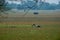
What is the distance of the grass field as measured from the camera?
2205mm

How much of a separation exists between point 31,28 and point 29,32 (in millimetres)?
70

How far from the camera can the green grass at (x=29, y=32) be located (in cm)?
220

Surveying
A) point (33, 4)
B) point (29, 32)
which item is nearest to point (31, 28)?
point (29, 32)

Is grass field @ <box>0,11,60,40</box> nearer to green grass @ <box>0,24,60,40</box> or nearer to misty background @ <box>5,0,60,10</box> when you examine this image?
green grass @ <box>0,24,60,40</box>

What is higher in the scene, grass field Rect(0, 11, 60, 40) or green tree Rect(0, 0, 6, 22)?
green tree Rect(0, 0, 6, 22)

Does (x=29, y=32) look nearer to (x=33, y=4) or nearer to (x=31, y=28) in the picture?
(x=31, y=28)

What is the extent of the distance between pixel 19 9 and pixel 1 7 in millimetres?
282

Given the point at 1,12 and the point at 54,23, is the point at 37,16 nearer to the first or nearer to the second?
the point at 54,23

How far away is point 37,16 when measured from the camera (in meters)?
2.28

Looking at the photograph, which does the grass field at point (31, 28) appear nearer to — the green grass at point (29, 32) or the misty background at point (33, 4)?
the green grass at point (29, 32)

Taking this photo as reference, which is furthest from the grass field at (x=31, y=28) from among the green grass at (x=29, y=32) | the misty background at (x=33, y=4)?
the misty background at (x=33, y=4)

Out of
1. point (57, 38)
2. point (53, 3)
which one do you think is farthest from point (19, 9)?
point (57, 38)

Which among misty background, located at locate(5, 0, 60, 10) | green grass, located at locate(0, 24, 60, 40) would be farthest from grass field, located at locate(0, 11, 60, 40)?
misty background, located at locate(5, 0, 60, 10)

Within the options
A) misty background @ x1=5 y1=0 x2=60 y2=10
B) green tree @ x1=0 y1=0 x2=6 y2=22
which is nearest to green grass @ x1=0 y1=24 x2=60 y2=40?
green tree @ x1=0 y1=0 x2=6 y2=22
